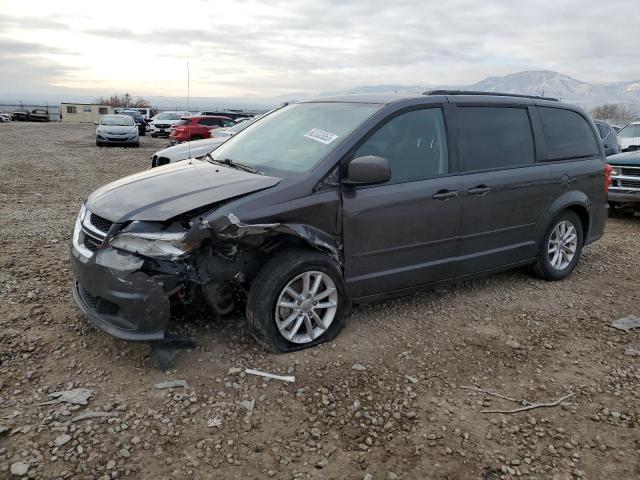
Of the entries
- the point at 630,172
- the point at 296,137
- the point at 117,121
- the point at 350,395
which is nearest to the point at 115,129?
the point at 117,121

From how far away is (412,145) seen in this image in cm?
400

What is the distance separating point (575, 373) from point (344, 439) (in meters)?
1.77

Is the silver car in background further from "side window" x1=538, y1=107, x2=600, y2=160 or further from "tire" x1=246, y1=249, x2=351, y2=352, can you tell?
"tire" x1=246, y1=249, x2=351, y2=352

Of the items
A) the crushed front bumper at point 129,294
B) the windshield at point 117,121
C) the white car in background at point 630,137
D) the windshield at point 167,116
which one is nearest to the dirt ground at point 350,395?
the crushed front bumper at point 129,294

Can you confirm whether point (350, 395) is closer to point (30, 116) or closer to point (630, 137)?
point (630, 137)

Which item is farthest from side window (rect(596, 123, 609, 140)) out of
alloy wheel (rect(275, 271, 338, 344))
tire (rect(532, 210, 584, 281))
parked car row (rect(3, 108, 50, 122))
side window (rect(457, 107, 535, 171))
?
parked car row (rect(3, 108, 50, 122))

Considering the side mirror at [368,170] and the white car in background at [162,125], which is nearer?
the side mirror at [368,170]

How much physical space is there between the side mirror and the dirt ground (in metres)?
1.17

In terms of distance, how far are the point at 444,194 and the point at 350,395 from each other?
5.77ft

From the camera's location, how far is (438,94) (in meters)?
4.26

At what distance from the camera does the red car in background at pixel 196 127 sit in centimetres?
1989

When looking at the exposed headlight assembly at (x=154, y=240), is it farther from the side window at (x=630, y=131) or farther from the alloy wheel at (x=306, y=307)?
the side window at (x=630, y=131)

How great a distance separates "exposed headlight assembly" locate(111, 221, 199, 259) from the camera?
3.13 m

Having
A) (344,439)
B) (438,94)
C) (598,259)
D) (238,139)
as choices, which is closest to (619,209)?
(598,259)
